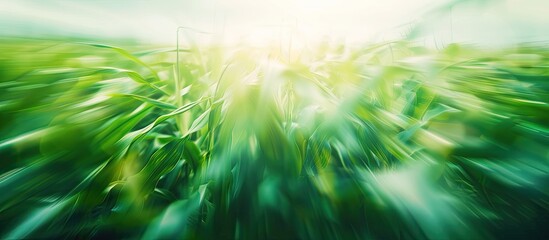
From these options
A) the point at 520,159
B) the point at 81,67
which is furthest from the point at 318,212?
the point at 81,67

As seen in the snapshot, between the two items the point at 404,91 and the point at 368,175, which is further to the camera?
the point at 404,91

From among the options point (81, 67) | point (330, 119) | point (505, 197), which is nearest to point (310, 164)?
point (330, 119)

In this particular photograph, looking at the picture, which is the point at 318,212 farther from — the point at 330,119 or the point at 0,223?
the point at 0,223

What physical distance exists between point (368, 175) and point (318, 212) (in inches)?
1.9

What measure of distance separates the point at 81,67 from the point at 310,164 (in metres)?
0.30

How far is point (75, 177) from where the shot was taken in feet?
0.82

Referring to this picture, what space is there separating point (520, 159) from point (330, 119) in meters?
0.15

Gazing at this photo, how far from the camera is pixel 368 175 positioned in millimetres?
237

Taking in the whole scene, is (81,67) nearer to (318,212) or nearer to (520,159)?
(318,212)

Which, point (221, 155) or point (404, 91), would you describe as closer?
point (221, 155)

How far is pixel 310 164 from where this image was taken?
265 mm

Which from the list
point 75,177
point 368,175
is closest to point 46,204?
point 75,177

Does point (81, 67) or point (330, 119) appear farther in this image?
point (81, 67)

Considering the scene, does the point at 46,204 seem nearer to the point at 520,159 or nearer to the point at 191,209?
the point at 191,209
